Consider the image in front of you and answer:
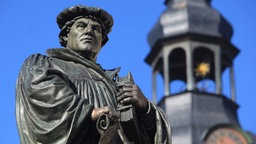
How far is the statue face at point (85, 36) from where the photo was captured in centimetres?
864

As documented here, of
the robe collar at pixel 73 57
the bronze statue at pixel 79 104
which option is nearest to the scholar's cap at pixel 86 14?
the bronze statue at pixel 79 104

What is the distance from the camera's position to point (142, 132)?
8148 mm

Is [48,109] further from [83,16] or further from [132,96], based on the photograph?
[83,16]

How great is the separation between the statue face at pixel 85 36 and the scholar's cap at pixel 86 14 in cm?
4

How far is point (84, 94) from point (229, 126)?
56028 mm

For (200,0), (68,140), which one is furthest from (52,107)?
(200,0)

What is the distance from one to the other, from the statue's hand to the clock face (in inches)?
2181

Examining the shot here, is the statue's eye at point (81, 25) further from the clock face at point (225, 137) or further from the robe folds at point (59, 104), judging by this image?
the clock face at point (225, 137)

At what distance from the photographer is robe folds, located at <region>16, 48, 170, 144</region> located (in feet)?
25.5

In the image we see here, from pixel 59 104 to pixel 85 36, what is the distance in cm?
99

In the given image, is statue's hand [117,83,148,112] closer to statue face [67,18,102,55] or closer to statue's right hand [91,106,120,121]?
statue's right hand [91,106,120,121]

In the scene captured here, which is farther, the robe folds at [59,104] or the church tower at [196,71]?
the church tower at [196,71]

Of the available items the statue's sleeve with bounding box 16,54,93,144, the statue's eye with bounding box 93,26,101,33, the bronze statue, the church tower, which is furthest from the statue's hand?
the church tower

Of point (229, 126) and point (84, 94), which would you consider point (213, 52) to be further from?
point (84, 94)
